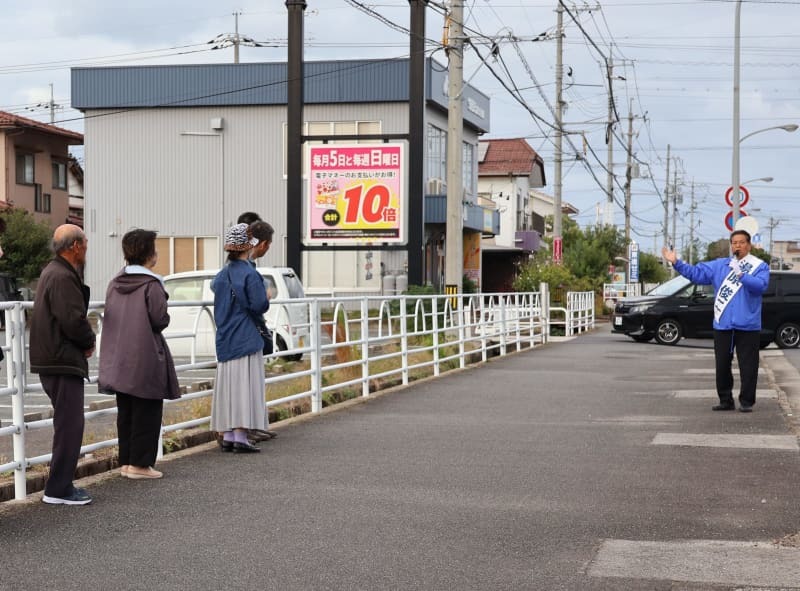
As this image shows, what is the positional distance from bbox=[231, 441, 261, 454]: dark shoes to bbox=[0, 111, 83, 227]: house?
112 ft

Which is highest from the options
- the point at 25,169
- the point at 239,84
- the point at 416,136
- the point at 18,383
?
the point at 239,84

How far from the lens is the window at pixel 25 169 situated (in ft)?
142

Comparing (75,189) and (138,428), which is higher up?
(75,189)

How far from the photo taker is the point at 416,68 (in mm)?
25438

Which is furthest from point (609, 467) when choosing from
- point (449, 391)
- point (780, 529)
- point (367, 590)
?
point (449, 391)

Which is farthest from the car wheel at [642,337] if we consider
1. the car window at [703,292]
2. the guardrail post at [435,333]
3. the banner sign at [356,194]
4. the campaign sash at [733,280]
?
the campaign sash at [733,280]

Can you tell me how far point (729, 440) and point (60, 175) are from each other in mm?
40783

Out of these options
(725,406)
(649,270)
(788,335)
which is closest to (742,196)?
(788,335)

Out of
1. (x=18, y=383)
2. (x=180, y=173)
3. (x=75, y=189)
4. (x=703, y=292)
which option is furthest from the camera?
(x=75, y=189)

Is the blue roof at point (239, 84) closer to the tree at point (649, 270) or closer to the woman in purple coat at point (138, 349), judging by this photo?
the woman in purple coat at point (138, 349)

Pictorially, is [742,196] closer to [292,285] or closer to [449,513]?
[292,285]

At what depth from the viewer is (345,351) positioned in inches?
588

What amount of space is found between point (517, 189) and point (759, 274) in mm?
55282

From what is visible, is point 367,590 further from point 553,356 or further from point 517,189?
point 517,189
